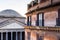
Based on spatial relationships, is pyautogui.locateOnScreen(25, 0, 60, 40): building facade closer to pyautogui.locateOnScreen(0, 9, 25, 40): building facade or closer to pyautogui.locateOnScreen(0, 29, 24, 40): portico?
pyautogui.locateOnScreen(0, 9, 25, 40): building facade

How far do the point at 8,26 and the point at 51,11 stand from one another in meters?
32.8

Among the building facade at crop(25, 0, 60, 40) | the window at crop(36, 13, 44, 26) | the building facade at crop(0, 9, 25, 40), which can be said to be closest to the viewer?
the building facade at crop(25, 0, 60, 40)

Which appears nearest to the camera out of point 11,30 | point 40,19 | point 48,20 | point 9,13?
point 48,20

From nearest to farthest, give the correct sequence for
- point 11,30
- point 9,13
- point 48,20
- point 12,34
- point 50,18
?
point 50,18
point 48,20
point 11,30
point 12,34
point 9,13

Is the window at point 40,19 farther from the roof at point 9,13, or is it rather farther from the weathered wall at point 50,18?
the roof at point 9,13

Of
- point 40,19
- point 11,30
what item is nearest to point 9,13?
point 11,30

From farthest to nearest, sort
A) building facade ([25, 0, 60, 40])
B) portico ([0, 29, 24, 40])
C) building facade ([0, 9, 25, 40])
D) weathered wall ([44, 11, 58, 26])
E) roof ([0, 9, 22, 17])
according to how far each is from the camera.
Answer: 1. roof ([0, 9, 22, 17])
2. portico ([0, 29, 24, 40])
3. building facade ([0, 9, 25, 40])
4. weathered wall ([44, 11, 58, 26])
5. building facade ([25, 0, 60, 40])

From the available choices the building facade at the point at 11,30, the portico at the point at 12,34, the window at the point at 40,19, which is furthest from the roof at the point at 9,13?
the window at the point at 40,19

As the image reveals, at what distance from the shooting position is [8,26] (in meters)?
47.4

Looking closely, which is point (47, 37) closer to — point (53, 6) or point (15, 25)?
point (53, 6)

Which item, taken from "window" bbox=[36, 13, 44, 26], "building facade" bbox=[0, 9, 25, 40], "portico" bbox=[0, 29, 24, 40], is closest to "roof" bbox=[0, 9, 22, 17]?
"building facade" bbox=[0, 9, 25, 40]

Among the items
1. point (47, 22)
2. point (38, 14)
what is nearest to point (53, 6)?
point (47, 22)

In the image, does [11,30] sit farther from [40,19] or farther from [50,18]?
[50,18]

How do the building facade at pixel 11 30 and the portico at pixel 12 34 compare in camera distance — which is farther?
the portico at pixel 12 34
